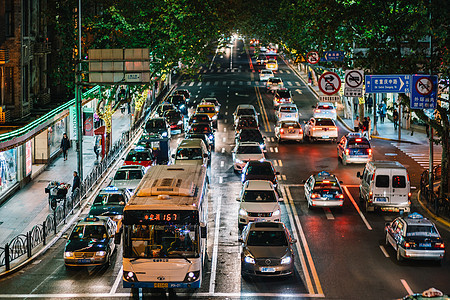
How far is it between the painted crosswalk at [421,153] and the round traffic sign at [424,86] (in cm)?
1225

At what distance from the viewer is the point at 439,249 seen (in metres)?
22.9

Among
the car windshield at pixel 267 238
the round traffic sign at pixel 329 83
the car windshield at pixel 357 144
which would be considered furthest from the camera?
the car windshield at pixel 357 144

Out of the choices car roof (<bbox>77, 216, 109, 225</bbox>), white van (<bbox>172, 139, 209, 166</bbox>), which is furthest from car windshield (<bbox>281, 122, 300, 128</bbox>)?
car roof (<bbox>77, 216, 109, 225</bbox>)

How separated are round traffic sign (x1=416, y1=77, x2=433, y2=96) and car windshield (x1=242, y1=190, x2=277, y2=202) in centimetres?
743

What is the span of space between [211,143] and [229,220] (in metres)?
16.5

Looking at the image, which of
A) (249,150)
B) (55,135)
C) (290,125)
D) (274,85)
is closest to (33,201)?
(249,150)

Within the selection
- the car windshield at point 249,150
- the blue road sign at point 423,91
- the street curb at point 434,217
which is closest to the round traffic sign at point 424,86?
the blue road sign at point 423,91

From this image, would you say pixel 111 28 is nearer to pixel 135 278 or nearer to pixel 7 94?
pixel 7 94

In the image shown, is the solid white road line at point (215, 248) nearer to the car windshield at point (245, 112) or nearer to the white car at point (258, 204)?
the white car at point (258, 204)

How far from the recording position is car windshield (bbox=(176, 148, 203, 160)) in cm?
3700

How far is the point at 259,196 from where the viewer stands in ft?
93.9

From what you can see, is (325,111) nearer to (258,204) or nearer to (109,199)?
(258,204)

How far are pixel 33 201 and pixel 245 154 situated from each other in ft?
38.9

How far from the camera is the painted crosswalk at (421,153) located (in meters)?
41.9
